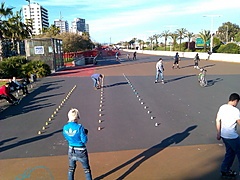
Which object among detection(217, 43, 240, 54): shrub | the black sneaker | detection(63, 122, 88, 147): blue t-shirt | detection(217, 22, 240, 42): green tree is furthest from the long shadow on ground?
detection(217, 22, 240, 42): green tree

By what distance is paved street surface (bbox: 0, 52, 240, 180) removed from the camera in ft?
17.4

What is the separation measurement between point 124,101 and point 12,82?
21.7ft

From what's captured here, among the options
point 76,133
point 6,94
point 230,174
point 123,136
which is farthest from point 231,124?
point 6,94

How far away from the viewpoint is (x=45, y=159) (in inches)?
234

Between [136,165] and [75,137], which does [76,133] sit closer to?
[75,137]

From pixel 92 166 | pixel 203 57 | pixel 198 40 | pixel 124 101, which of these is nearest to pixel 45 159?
pixel 92 166

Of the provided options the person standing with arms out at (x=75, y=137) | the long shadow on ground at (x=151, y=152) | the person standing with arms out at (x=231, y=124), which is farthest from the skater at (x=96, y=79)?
the person standing with arms out at (x=231, y=124)

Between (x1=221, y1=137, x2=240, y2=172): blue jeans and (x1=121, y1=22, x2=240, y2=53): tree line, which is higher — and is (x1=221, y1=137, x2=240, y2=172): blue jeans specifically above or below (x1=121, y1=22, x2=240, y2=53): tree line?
below

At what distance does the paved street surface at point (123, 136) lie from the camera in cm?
531

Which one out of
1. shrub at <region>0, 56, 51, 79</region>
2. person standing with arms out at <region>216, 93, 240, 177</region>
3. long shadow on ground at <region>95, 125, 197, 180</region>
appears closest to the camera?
person standing with arms out at <region>216, 93, 240, 177</region>

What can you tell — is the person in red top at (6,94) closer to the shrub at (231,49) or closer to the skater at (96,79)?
the skater at (96,79)

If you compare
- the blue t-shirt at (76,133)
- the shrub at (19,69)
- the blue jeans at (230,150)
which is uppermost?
the shrub at (19,69)

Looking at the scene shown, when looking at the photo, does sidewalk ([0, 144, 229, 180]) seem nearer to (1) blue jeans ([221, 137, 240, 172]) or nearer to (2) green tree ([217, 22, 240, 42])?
(1) blue jeans ([221, 137, 240, 172])

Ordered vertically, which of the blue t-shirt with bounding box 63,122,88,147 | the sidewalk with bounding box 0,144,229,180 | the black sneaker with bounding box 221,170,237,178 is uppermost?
the blue t-shirt with bounding box 63,122,88,147
